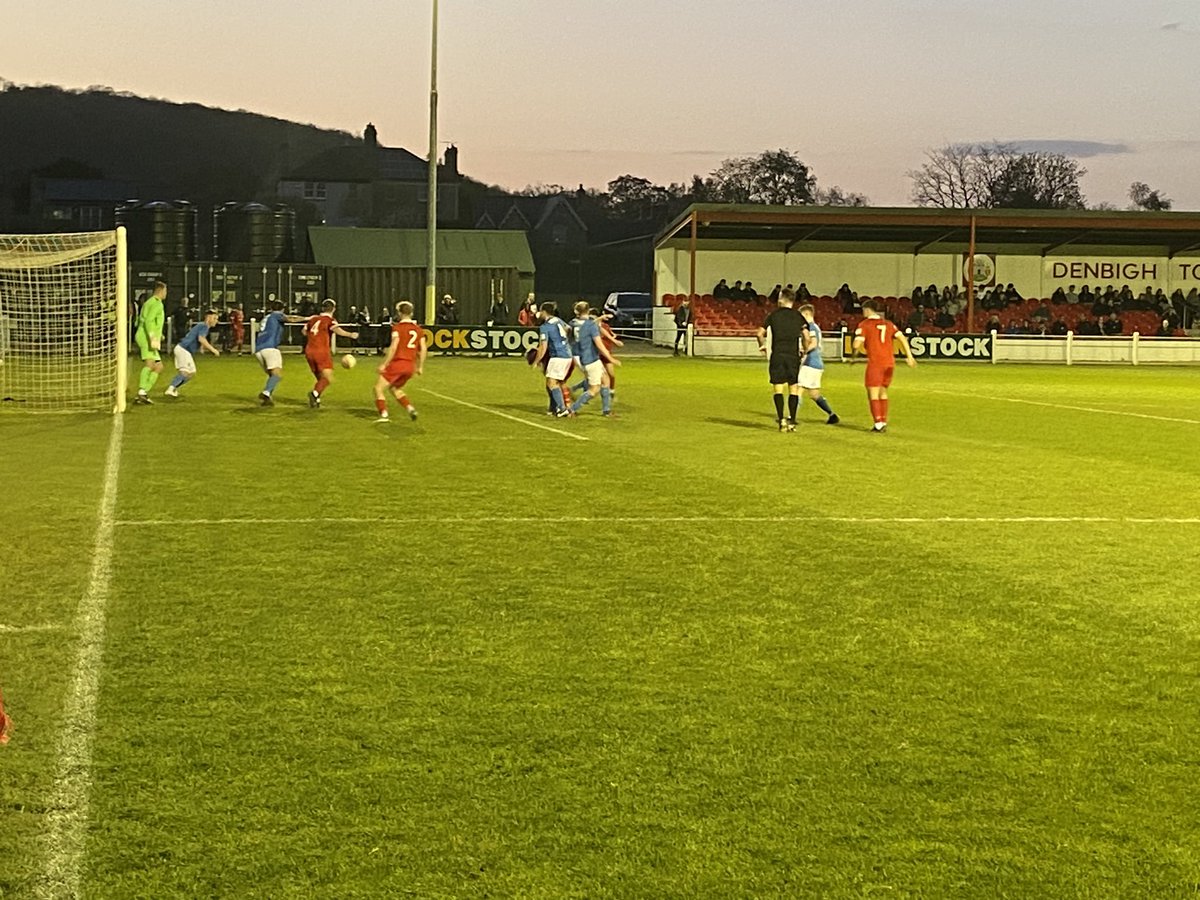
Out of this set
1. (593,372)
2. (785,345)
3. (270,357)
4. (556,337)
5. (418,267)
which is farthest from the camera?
(418,267)

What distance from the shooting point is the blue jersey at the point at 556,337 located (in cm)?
2073

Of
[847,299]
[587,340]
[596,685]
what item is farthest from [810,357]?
[847,299]

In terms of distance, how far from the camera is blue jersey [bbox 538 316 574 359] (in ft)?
68.0

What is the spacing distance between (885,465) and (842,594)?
734 cm

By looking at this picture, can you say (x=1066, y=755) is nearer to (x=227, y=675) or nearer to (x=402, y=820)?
(x=402, y=820)

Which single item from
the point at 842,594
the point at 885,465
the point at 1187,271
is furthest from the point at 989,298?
the point at 842,594

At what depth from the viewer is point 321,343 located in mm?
21812

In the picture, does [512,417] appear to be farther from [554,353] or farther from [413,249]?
[413,249]

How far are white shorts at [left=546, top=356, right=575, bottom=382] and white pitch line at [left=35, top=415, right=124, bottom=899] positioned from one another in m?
12.4

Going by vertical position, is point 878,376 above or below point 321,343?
below

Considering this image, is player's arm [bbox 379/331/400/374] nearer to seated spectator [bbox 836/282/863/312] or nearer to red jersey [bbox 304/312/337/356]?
red jersey [bbox 304/312/337/356]

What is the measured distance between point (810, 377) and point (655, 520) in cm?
902

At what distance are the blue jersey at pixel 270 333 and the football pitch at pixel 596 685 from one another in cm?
793

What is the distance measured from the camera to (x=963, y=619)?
25.7ft
